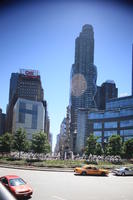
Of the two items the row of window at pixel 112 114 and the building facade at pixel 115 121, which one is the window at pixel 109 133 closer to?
the building facade at pixel 115 121

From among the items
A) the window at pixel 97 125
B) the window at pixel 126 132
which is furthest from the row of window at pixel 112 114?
the window at pixel 126 132

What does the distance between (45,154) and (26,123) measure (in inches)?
3611

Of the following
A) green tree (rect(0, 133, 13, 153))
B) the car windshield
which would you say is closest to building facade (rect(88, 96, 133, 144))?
green tree (rect(0, 133, 13, 153))

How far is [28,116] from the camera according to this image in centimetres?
15225

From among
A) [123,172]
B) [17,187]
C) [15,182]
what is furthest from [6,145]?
[17,187]

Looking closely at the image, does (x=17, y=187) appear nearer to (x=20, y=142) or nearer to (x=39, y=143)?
(x=39, y=143)

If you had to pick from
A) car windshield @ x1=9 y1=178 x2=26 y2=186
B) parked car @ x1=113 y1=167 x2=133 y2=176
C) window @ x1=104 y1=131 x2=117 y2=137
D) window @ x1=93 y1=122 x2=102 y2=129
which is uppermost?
window @ x1=93 y1=122 x2=102 y2=129

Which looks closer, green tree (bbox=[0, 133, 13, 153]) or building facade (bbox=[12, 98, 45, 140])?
green tree (bbox=[0, 133, 13, 153])

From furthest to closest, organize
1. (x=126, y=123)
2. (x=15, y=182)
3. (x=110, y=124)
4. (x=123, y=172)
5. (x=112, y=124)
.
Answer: (x=110, y=124)
(x=112, y=124)
(x=126, y=123)
(x=123, y=172)
(x=15, y=182)

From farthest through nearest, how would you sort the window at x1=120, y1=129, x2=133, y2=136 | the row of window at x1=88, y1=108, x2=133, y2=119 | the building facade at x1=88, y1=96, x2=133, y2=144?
the row of window at x1=88, y1=108, x2=133, y2=119, the building facade at x1=88, y1=96, x2=133, y2=144, the window at x1=120, y1=129, x2=133, y2=136

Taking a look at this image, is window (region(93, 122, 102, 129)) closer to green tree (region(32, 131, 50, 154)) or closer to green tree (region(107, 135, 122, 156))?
green tree (region(107, 135, 122, 156))

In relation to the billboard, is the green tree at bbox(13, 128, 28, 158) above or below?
below

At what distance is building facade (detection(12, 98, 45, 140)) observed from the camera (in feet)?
490

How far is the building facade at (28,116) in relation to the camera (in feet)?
490
